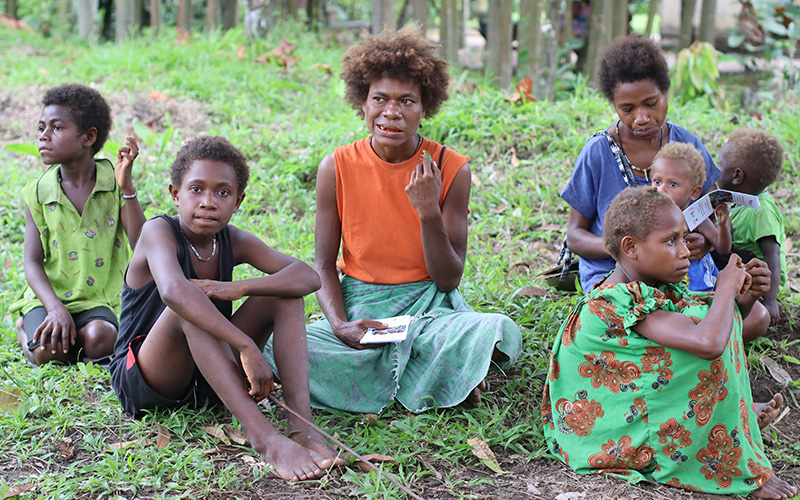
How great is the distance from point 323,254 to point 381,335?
51cm

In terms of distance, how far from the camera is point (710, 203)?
2947 mm

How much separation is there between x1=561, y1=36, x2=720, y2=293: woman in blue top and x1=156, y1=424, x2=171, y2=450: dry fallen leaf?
1.89 m

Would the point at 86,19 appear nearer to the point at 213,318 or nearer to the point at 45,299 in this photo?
the point at 45,299

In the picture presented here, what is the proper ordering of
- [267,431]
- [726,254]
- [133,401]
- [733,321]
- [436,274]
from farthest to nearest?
[726,254] < [436,274] < [133,401] < [267,431] < [733,321]

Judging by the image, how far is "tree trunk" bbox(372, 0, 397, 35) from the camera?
7695 millimetres

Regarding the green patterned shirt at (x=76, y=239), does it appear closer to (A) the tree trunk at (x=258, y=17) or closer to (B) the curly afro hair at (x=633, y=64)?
(B) the curly afro hair at (x=633, y=64)

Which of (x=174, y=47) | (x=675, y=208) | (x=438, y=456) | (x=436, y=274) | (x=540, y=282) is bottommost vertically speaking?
(x=438, y=456)

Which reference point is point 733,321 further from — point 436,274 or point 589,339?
point 436,274

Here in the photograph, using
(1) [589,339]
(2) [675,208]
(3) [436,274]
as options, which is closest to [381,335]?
(3) [436,274]

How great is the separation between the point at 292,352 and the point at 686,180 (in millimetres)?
1744

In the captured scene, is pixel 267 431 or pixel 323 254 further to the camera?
pixel 323 254

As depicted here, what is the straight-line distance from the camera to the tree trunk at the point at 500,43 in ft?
24.4

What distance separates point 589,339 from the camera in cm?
263

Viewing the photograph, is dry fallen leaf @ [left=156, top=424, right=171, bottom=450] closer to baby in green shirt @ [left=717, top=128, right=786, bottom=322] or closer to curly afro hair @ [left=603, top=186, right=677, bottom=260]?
curly afro hair @ [left=603, top=186, right=677, bottom=260]
